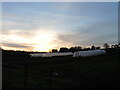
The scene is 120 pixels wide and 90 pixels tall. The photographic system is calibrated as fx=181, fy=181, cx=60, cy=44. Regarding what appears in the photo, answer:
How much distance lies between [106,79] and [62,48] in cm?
8870

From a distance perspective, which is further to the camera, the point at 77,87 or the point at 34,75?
the point at 34,75

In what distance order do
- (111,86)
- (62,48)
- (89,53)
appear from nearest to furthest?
(111,86) → (89,53) → (62,48)

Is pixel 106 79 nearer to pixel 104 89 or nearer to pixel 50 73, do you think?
pixel 104 89

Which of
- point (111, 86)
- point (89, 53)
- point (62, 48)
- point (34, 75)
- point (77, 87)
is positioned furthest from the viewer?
point (62, 48)

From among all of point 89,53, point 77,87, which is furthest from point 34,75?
point 89,53

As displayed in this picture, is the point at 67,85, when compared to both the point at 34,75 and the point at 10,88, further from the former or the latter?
the point at 10,88

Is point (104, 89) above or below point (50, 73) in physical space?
below

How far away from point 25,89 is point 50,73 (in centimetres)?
165

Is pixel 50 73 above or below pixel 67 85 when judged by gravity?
above

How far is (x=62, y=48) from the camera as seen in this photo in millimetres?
97812

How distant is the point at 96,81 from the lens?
8805 millimetres

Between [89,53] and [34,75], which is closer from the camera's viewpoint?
[34,75]

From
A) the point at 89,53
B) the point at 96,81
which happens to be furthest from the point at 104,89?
the point at 89,53

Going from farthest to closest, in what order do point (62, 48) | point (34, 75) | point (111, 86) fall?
point (62, 48) → point (34, 75) → point (111, 86)
